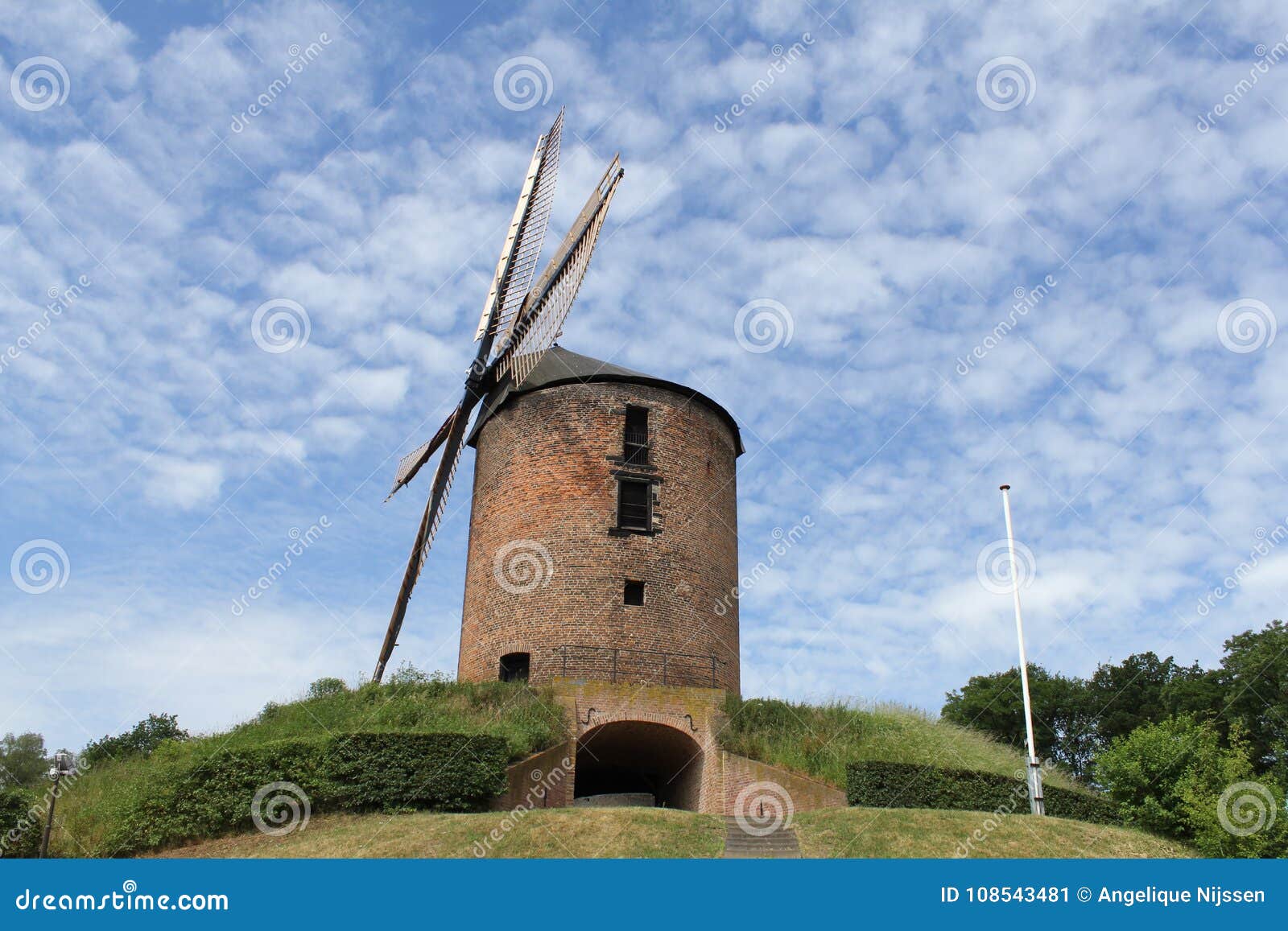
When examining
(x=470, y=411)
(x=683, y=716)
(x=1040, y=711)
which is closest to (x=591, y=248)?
(x=470, y=411)

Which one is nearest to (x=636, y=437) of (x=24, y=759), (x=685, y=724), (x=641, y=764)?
(x=685, y=724)

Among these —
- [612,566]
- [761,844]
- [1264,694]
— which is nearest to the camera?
[761,844]

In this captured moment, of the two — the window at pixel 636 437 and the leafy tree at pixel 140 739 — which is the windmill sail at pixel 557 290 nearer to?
the window at pixel 636 437

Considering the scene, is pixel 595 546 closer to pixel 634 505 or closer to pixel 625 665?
pixel 634 505

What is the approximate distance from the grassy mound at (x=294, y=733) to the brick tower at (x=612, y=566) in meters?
1.19

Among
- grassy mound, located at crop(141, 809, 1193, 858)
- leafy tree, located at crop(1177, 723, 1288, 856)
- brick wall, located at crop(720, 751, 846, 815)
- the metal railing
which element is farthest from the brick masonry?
leafy tree, located at crop(1177, 723, 1288, 856)

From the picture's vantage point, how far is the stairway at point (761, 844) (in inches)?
527

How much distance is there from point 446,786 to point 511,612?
19.7 feet

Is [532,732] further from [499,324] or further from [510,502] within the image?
[499,324]

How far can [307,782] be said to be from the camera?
1493 cm

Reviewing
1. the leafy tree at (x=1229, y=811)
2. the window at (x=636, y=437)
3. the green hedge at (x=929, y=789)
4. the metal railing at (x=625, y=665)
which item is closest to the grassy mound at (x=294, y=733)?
the metal railing at (x=625, y=665)

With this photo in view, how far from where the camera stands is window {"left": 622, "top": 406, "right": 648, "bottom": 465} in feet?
71.8

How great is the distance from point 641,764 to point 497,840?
27.5 ft

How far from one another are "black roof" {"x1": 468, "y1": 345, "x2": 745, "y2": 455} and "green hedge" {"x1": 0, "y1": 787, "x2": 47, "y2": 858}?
11564 millimetres
